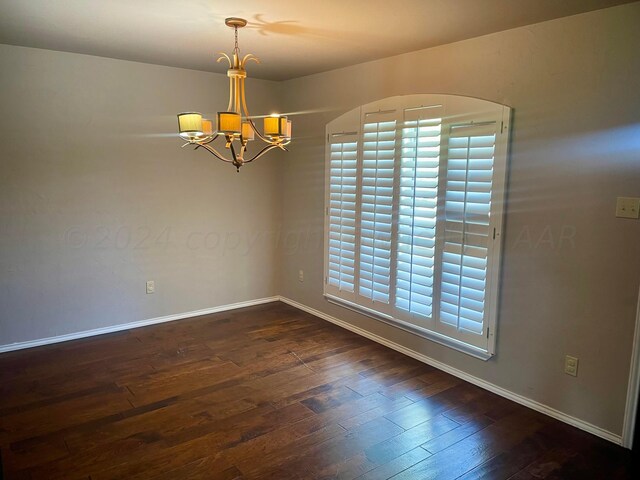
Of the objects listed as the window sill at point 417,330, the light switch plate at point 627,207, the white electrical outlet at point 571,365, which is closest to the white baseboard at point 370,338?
the window sill at point 417,330

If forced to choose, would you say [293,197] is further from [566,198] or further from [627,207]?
[627,207]

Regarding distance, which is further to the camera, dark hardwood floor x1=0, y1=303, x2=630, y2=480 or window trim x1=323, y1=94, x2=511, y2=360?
window trim x1=323, y1=94, x2=511, y2=360

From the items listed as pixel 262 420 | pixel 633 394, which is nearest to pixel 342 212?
pixel 262 420

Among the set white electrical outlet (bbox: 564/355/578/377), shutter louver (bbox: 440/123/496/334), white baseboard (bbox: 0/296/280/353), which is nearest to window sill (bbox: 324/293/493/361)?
shutter louver (bbox: 440/123/496/334)

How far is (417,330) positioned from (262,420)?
150 centimetres

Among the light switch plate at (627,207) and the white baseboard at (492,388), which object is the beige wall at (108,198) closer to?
the white baseboard at (492,388)

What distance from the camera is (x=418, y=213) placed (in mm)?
3510

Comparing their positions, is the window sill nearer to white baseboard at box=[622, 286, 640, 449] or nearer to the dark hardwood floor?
the dark hardwood floor

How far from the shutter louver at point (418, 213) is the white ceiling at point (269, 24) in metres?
0.68

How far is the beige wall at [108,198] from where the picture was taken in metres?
3.69

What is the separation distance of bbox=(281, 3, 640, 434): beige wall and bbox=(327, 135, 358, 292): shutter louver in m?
1.04

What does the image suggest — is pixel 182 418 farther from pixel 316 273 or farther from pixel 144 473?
pixel 316 273

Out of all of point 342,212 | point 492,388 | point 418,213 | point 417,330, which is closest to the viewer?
point 492,388

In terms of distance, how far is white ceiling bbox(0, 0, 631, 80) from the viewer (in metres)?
2.48
